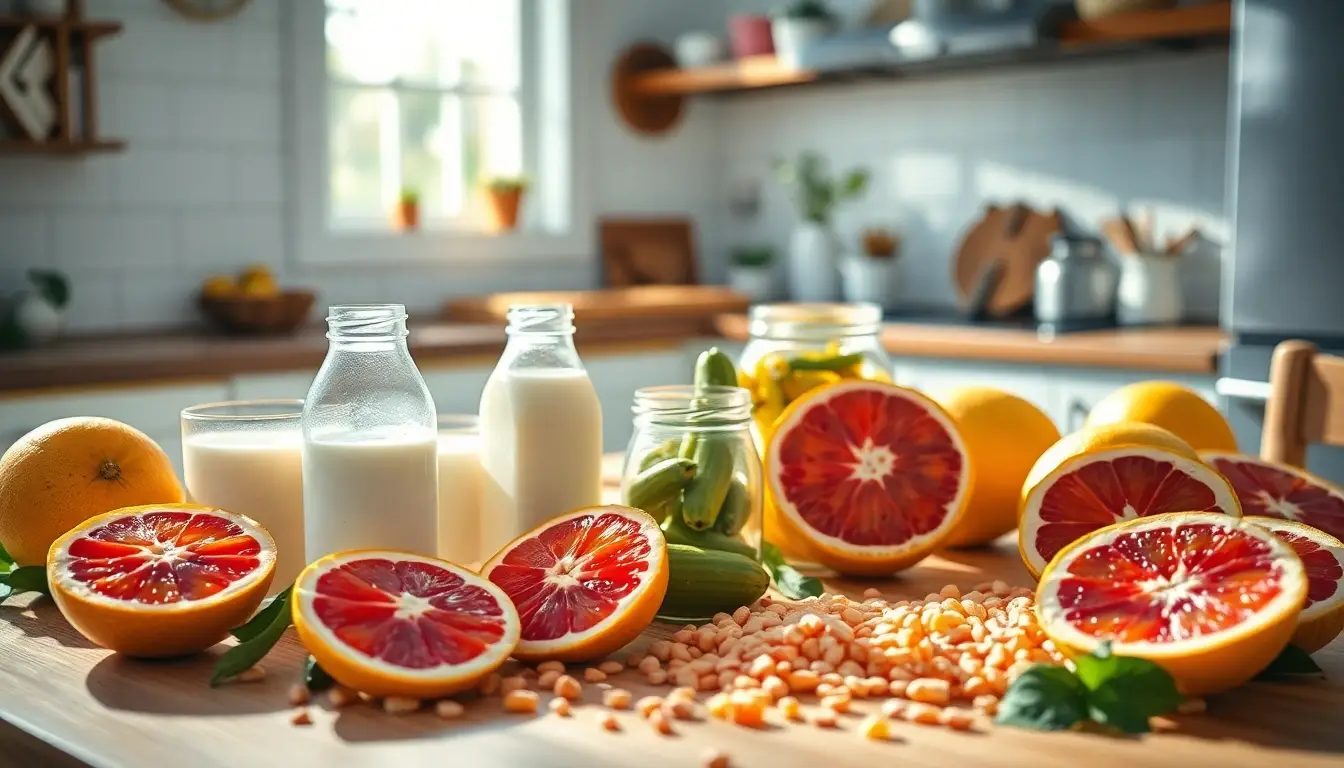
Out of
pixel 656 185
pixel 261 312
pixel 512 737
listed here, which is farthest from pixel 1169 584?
pixel 656 185

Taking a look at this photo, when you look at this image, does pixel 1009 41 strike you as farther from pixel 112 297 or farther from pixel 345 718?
pixel 345 718

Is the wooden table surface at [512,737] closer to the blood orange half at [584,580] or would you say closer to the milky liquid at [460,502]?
the blood orange half at [584,580]

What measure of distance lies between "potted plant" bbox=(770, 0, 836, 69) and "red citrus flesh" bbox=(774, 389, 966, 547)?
2.55m

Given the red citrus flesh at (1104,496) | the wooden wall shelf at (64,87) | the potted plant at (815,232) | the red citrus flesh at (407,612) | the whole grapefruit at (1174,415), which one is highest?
the wooden wall shelf at (64,87)

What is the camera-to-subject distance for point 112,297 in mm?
3277

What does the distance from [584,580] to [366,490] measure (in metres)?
0.17

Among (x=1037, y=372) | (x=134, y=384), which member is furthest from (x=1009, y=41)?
(x=134, y=384)

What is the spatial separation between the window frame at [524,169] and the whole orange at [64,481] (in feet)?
8.25

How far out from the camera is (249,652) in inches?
34.3

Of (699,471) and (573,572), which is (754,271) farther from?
(573,572)

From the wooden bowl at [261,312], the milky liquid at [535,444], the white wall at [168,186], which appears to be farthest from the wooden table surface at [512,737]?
the white wall at [168,186]

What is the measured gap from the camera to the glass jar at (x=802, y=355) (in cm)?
131

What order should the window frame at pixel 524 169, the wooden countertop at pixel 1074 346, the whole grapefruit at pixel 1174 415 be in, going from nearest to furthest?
1. the whole grapefruit at pixel 1174 415
2. the wooden countertop at pixel 1074 346
3. the window frame at pixel 524 169

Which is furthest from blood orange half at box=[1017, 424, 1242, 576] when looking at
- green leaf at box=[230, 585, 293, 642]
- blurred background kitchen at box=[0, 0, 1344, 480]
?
blurred background kitchen at box=[0, 0, 1344, 480]
